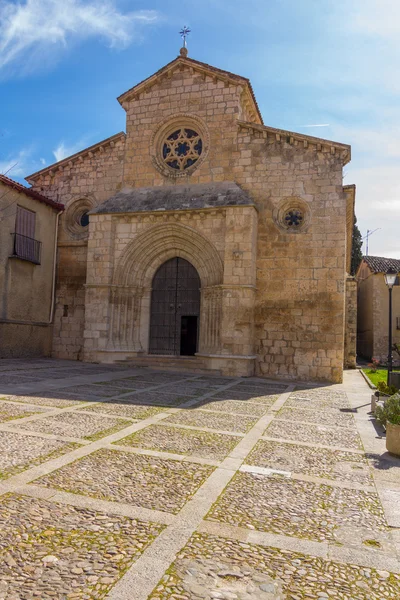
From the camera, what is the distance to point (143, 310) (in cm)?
1516

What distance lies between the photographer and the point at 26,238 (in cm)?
1509

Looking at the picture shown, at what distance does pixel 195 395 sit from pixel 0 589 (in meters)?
6.81

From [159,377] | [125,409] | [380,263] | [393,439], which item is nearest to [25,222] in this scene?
[159,377]

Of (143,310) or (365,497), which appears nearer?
(365,497)

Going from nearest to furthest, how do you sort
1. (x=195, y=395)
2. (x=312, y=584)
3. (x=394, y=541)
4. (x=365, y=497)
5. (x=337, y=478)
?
(x=312, y=584)
(x=394, y=541)
(x=365, y=497)
(x=337, y=478)
(x=195, y=395)

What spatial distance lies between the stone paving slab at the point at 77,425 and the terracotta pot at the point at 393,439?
3.39 m

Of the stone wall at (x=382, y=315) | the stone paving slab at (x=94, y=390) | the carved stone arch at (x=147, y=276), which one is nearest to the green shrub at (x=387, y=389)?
the stone paving slab at (x=94, y=390)

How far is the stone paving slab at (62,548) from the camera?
2289 millimetres

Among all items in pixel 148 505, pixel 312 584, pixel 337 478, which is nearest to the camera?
pixel 312 584

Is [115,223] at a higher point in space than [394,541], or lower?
higher

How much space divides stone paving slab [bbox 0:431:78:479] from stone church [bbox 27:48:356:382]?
855 centimetres

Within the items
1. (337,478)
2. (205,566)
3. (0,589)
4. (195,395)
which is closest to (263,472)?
(337,478)

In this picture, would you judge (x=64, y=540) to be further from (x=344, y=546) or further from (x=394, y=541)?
(x=394, y=541)

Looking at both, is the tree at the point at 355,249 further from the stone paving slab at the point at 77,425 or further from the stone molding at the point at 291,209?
the stone paving slab at the point at 77,425
